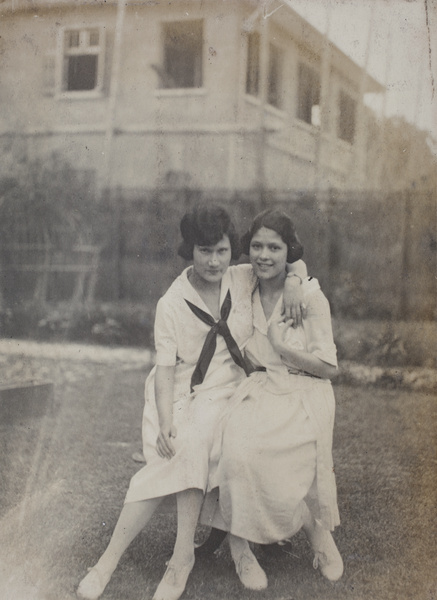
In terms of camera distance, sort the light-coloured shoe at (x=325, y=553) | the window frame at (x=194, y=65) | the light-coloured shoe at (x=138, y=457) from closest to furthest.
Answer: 1. the light-coloured shoe at (x=325, y=553)
2. the window frame at (x=194, y=65)
3. the light-coloured shoe at (x=138, y=457)

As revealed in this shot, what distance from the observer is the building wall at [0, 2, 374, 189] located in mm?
3238

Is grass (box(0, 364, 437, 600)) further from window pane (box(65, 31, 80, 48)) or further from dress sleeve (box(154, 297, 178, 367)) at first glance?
window pane (box(65, 31, 80, 48))

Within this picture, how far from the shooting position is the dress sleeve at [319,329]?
9.37 feet

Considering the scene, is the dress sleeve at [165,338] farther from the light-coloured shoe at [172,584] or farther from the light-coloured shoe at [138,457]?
the light-coloured shoe at [138,457]

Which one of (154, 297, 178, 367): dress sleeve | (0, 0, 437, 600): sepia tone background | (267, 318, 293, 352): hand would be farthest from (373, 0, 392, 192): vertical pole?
(154, 297, 178, 367): dress sleeve

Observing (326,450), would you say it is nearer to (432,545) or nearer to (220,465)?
(220,465)

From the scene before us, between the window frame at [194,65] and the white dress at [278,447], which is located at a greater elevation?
the window frame at [194,65]

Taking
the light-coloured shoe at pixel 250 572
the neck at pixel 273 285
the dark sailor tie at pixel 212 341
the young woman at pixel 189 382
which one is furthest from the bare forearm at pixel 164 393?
the light-coloured shoe at pixel 250 572

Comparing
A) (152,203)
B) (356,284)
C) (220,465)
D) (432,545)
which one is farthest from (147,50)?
(432,545)

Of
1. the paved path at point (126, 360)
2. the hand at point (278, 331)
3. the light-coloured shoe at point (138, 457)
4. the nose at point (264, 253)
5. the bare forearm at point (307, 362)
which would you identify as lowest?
the light-coloured shoe at point (138, 457)

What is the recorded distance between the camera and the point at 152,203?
3670 millimetres

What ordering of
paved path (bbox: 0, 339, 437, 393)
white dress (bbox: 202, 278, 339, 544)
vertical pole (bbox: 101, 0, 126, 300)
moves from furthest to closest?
paved path (bbox: 0, 339, 437, 393)
vertical pole (bbox: 101, 0, 126, 300)
white dress (bbox: 202, 278, 339, 544)

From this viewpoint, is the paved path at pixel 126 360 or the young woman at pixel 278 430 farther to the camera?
the paved path at pixel 126 360

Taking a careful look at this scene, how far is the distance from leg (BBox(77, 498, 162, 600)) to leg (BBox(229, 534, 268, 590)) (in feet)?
1.39
